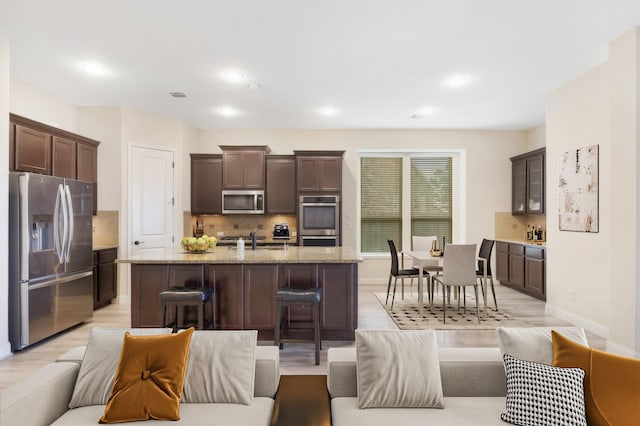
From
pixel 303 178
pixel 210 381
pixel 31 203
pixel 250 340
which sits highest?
pixel 303 178

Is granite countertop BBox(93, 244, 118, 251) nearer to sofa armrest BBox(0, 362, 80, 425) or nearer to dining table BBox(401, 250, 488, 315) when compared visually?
sofa armrest BBox(0, 362, 80, 425)

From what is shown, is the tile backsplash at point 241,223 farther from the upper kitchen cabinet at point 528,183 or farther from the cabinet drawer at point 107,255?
the upper kitchen cabinet at point 528,183

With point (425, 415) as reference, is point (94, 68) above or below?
above

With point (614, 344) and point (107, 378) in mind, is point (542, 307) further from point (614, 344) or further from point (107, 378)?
point (107, 378)

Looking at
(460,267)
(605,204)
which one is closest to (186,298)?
(460,267)

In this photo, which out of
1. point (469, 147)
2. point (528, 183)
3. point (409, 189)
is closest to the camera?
point (528, 183)

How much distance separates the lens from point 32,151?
418cm

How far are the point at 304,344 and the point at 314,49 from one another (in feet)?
10.1

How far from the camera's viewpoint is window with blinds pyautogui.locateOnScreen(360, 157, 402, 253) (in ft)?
23.7

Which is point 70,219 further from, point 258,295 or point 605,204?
point 605,204

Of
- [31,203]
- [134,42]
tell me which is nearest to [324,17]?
[134,42]

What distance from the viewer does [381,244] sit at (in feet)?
23.7

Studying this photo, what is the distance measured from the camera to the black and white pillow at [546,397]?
1.52m

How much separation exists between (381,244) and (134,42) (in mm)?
5367
